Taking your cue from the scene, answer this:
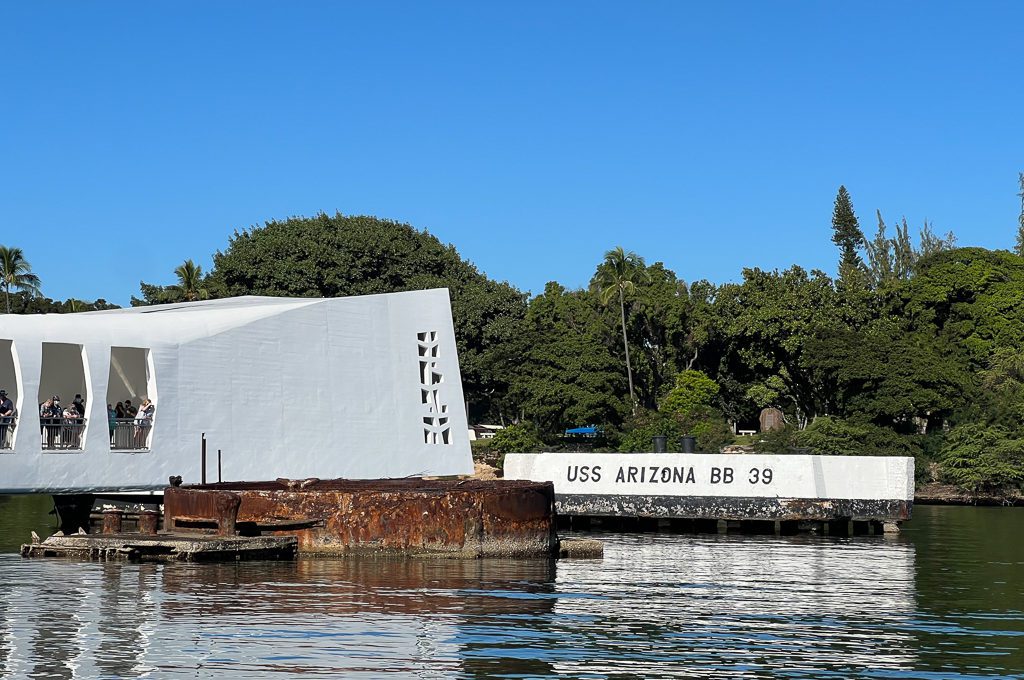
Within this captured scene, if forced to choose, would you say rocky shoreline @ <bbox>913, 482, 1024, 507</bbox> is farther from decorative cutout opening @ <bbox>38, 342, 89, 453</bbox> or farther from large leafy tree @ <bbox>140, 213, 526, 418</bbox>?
decorative cutout opening @ <bbox>38, 342, 89, 453</bbox>

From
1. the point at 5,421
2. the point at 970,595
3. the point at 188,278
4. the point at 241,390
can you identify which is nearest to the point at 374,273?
the point at 188,278

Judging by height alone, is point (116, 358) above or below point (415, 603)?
above

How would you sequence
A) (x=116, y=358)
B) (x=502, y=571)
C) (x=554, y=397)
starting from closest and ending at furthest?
1. (x=502, y=571)
2. (x=116, y=358)
3. (x=554, y=397)

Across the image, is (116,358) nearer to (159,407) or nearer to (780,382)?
(159,407)

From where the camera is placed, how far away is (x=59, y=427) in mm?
31141

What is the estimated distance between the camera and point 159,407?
3306 centimetres

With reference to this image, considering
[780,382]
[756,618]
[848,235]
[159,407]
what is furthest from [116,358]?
[848,235]

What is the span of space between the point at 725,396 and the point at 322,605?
60.3 m

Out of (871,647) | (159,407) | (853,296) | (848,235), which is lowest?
(871,647)

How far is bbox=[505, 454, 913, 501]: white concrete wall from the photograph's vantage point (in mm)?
34719

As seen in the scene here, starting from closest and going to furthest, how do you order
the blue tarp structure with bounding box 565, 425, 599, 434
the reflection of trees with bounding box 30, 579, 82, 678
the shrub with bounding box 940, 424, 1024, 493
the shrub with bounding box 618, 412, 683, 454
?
the reflection of trees with bounding box 30, 579, 82, 678 < the shrub with bounding box 940, 424, 1024, 493 < the shrub with bounding box 618, 412, 683, 454 < the blue tarp structure with bounding box 565, 425, 599, 434

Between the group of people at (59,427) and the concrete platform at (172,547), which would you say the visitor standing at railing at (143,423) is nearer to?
the group of people at (59,427)

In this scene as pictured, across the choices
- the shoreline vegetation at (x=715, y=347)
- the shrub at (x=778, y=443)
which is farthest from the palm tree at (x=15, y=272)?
the shrub at (x=778, y=443)

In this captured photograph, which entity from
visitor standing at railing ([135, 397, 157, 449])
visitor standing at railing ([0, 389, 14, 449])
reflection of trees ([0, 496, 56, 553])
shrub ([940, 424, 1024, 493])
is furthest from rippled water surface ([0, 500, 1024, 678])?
shrub ([940, 424, 1024, 493])
